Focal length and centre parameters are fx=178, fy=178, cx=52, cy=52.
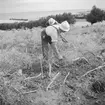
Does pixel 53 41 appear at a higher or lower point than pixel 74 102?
higher

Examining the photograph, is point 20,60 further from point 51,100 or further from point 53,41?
point 51,100

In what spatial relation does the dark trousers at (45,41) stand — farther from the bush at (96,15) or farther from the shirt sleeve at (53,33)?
the bush at (96,15)

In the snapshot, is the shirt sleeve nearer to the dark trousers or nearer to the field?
the dark trousers

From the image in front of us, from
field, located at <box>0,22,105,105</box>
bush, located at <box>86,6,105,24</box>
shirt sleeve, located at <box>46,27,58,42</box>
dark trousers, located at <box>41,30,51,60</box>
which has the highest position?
bush, located at <box>86,6,105,24</box>

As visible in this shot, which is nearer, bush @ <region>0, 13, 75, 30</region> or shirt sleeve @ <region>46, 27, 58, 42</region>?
shirt sleeve @ <region>46, 27, 58, 42</region>

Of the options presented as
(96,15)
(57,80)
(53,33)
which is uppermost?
(96,15)

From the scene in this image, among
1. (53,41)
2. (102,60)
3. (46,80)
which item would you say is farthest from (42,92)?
(102,60)

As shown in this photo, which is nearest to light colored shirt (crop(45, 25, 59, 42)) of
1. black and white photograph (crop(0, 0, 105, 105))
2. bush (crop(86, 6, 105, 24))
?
black and white photograph (crop(0, 0, 105, 105))

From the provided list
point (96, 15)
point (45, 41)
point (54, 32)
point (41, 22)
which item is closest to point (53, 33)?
point (54, 32)

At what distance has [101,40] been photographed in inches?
222

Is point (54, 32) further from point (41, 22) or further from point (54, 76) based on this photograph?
point (41, 22)

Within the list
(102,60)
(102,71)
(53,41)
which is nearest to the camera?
(53,41)

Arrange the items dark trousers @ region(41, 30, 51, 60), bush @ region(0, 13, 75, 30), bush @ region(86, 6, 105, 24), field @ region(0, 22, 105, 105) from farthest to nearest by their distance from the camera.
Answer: bush @ region(0, 13, 75, 30)
bush @ region(86, 6, 105, 24)
dark trousers @ region(41, 30, 51, 60)
field @ region(0, 22, 105, 105)

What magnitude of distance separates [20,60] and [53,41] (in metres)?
1.30
